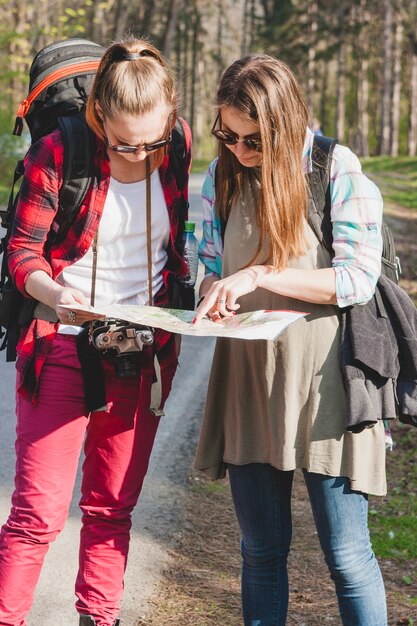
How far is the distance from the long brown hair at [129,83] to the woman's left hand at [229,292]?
56 cm

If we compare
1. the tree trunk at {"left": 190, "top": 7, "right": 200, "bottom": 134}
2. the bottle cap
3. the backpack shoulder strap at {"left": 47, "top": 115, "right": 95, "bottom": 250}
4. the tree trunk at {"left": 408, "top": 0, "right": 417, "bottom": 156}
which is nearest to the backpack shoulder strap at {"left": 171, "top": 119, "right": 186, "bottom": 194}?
the bottle cap

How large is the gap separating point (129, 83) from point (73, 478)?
1.25m

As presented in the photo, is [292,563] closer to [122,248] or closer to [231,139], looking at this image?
[122,248]

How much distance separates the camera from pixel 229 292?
263cm

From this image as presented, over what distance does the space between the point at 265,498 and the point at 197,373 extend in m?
4.87

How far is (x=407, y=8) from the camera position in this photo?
3944cm

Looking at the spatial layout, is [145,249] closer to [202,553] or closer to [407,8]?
[202,553]

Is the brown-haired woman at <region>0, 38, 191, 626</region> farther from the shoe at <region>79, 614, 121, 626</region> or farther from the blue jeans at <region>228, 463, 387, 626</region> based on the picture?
the blue jeans at <region>228, 463, 387, 626</region>

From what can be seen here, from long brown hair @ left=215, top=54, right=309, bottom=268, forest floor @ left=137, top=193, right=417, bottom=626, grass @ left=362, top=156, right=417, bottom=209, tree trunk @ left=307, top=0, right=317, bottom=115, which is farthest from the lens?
tree trunk @ left=307, top=0, right=317, bottom=115

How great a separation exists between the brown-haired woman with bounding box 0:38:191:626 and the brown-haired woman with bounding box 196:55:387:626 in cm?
20

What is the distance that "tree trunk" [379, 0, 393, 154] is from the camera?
35.3 metres

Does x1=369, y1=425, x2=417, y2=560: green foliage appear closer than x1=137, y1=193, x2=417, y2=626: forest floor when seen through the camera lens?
No

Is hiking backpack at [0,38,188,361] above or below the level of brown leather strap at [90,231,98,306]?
above

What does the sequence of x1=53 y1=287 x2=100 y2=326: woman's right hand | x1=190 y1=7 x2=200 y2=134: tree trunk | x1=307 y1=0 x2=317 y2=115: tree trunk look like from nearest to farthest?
x1=53 y1=287 x2=100 y2=326: woman's right hand, x1=307 y1=0 x2=317 y2=115: tree trunk, x1=190 y1=7 x2=200 y2=134: tree trunk
